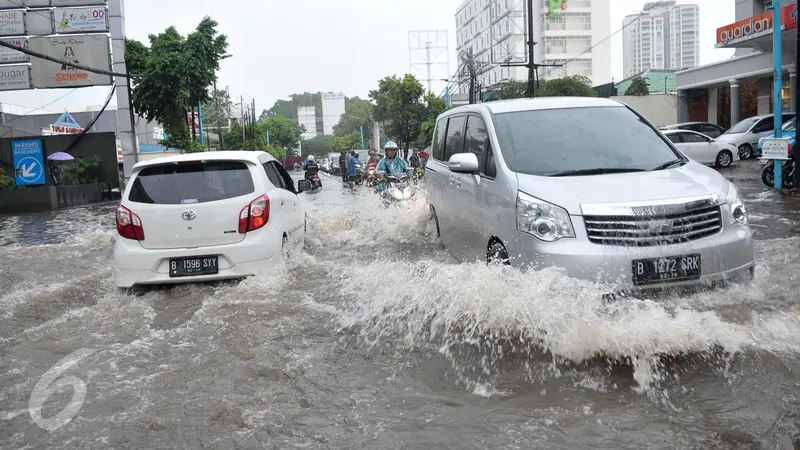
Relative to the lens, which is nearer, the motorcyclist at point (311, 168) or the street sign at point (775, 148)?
the street sign at point (775, 148)

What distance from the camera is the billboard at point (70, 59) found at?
1056 inches

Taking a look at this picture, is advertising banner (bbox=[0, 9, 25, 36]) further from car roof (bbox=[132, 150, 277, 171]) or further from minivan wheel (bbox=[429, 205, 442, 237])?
minivan wheel (bbox=[429, 205, 442, 237])

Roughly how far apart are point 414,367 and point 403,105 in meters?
51.1

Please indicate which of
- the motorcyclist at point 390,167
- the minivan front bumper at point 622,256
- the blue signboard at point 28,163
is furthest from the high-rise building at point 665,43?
the minivan front bumper at point 622,256

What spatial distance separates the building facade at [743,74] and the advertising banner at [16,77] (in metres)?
28.1

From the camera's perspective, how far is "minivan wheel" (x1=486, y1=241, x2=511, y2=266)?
5.38 m

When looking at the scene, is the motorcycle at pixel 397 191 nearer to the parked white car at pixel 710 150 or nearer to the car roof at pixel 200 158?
the car roof at pixel 200 158

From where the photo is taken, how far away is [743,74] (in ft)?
110

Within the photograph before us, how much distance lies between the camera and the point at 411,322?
18.2 feet

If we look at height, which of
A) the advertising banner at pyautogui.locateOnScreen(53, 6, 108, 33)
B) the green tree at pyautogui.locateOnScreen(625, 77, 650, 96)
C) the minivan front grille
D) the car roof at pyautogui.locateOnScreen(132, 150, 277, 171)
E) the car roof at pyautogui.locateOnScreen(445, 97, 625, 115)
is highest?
the advertising banner at pyautogui.locateOnScreen(53, 6, 108, 33)

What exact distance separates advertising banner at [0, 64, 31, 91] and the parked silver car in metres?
27.1

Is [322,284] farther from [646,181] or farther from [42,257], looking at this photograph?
[42,257]

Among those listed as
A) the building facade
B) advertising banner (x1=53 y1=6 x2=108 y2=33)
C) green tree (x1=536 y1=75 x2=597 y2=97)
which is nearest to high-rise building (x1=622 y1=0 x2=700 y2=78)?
green tree (x1=536 y1=75 x2=597 y2=97)

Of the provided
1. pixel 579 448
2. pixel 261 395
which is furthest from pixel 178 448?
pixel 579 448
